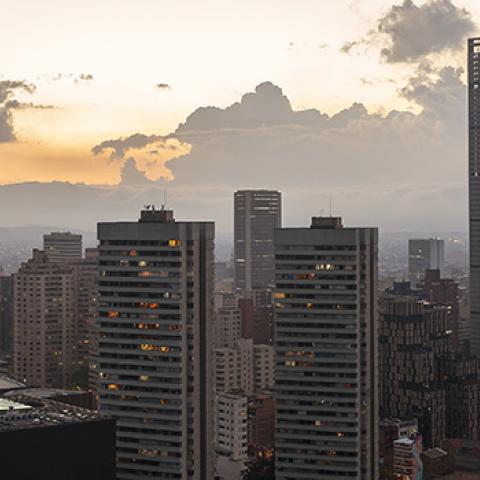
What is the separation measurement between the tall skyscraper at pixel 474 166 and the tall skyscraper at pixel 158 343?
9458 cm

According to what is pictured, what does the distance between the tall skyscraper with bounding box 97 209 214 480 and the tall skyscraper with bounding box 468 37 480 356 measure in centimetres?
9458

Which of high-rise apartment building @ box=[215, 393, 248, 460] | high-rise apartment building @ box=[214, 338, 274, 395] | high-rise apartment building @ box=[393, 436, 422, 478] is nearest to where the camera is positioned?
high-rise apartment building @ box=[393, 436, 422, 478]

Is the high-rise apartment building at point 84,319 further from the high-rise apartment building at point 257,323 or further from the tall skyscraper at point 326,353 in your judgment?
the tall skyscraper at point 326,353

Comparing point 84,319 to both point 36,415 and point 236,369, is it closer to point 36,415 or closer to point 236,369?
point 236,369

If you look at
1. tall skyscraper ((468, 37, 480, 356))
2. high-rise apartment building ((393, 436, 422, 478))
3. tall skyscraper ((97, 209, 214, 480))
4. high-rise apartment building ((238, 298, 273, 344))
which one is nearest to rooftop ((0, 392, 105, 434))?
tall skyscraper ((97, 209, 214, 480))

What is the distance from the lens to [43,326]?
136m

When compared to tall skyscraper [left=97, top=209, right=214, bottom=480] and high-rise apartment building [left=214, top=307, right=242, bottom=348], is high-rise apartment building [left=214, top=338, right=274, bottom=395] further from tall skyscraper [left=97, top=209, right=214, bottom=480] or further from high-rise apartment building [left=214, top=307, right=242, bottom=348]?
tall skyscraper [left=97, top=209, right=214, bottom=480]

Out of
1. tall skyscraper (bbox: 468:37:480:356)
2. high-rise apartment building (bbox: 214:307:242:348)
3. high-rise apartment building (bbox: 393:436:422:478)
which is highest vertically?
tall skyscraper (bbox: 468:37:480:356)

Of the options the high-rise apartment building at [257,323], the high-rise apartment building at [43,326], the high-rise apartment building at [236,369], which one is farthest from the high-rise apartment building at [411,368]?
the high-rise apartment building at [43,326]

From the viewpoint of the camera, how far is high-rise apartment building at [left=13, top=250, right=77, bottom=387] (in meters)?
131

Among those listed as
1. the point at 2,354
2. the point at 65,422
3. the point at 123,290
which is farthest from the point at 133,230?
the point at 2,354

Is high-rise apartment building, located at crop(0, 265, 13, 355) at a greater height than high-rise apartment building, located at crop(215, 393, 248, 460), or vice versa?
high-rise apartment building, located at crop(0, 265, 13, 355)

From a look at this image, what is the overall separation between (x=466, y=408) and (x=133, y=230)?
58506mm

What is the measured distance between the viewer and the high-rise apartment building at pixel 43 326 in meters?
131
